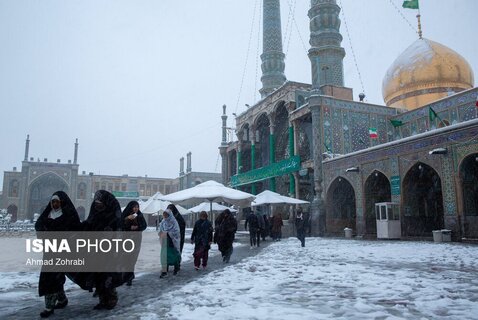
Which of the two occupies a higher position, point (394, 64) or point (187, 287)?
point (394, 64)

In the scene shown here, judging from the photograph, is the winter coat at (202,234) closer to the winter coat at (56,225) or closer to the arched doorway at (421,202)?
the winter coat at (56,225)

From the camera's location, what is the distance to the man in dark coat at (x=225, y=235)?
844 cm

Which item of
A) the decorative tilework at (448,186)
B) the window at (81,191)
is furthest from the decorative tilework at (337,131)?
the window at (81,191)

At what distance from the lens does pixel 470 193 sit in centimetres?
1269

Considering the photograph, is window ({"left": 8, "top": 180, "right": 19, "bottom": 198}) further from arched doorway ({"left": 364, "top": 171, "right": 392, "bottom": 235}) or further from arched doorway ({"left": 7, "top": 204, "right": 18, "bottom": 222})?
arched doorway ({"left": 364, "top": 171, "right": 392, "bottom": 235})

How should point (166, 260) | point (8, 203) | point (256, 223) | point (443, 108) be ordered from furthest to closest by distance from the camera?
1. point (8, 203)
2. point (443, 108)
3. point (256, 223)
4. point (166, 260)

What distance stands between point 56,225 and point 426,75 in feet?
70.8

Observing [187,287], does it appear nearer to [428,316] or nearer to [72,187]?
[428,316]

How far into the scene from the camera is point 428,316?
138 inches

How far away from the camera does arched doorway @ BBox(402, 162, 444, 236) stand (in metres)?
14.8

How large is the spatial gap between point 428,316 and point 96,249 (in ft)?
11.3

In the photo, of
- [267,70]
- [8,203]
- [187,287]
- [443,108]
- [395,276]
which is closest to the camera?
[187,287]

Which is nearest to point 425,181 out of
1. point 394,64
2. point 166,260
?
point 394,64

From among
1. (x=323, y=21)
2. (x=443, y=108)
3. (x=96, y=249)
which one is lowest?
(x=96, y=249)
